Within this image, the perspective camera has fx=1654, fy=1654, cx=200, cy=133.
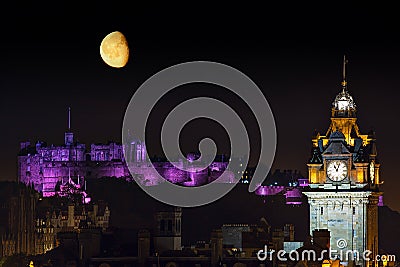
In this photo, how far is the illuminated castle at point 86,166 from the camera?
14488cm

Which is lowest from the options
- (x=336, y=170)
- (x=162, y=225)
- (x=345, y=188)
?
(x=162, y=225)

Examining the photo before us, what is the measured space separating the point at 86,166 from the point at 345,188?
327ft

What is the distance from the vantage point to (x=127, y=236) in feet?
230

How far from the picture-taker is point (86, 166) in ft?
518

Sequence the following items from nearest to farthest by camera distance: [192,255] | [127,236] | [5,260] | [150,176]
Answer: [192,255] → [127,236] → [5,260] → [150,176]

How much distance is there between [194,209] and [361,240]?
2302 inches

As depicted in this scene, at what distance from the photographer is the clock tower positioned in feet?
195

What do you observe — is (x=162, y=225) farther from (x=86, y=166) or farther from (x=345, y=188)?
(x=86, y=166)

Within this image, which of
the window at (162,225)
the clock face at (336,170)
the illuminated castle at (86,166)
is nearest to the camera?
the clock face at (336,170)

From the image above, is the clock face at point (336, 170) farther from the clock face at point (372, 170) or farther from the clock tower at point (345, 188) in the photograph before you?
the clock face at point (372, 170)

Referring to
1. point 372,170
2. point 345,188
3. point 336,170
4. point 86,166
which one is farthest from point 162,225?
point 86,166

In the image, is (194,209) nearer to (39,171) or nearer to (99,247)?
(39,171)

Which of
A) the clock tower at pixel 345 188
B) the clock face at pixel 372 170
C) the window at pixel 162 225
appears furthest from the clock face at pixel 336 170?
the window at pixel 162 225

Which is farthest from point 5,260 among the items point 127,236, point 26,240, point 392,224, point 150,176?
point 150,176
